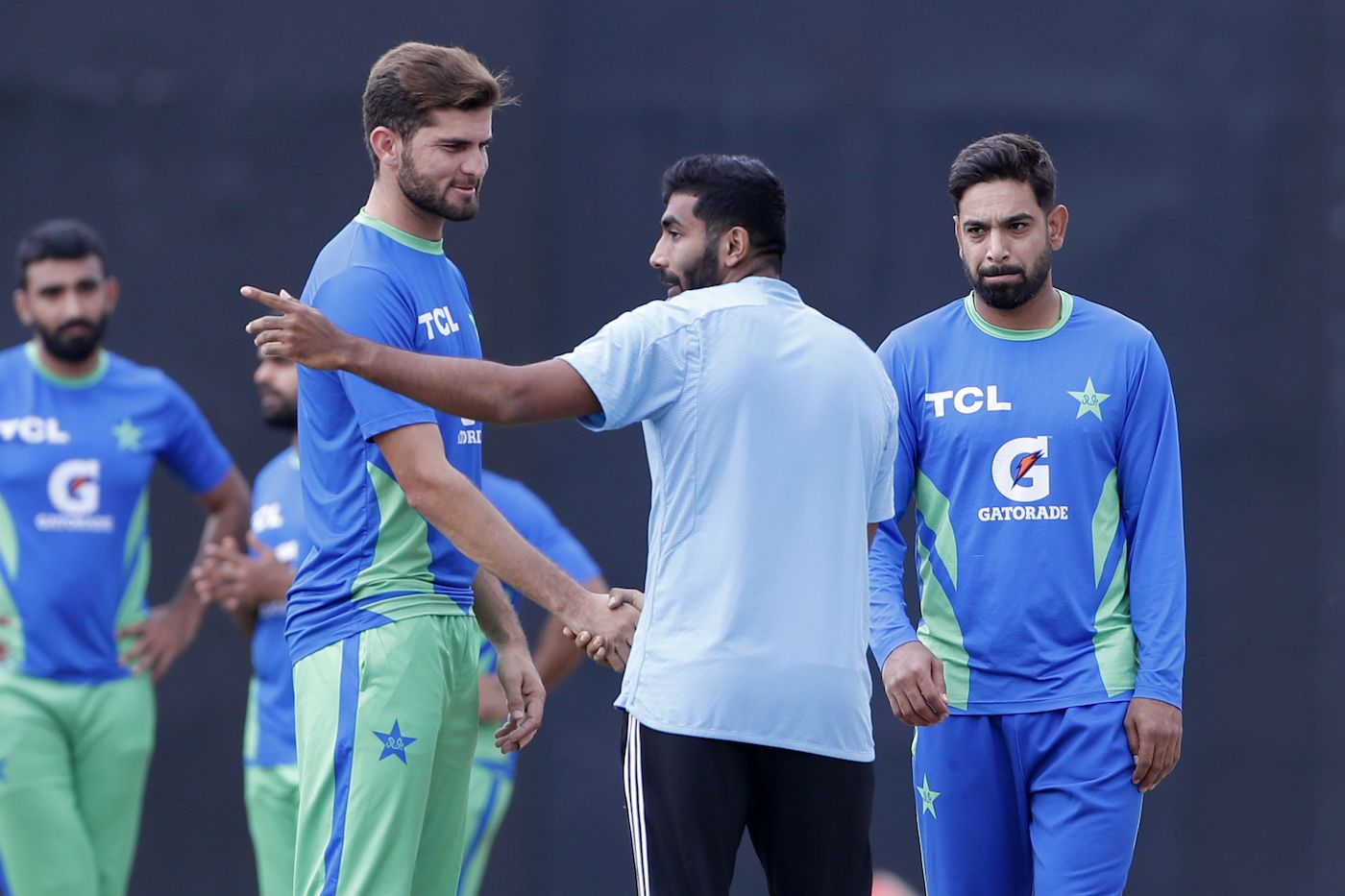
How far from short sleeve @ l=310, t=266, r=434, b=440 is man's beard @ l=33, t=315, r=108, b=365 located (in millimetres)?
2976

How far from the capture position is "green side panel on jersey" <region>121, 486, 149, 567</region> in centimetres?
590

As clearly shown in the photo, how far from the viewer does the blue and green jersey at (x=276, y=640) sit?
555 centimetres

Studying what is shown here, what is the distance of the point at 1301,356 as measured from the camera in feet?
20.7

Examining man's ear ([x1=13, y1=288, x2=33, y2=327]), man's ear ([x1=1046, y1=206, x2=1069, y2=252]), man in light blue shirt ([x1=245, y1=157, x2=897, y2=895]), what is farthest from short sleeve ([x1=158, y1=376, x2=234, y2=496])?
man's ear ([x1=1046, y1=206, x2=1069, y2=252])

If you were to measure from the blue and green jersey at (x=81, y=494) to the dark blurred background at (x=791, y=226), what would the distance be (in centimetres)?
70

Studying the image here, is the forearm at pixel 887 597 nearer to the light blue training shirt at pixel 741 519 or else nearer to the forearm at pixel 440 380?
the light blue training shirt at pixel 741 519

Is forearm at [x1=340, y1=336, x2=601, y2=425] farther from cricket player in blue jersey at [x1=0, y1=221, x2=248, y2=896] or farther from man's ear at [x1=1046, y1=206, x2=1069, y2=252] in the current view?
cricket player in blue jersey at [x1=0, y1=221, x2=248, y2=896]

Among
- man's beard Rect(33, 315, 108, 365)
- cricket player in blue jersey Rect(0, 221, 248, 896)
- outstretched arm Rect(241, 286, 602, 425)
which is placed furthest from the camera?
man's beard Rect(33, 315, 108, 365)

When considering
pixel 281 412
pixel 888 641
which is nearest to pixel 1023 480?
pixel 888 641

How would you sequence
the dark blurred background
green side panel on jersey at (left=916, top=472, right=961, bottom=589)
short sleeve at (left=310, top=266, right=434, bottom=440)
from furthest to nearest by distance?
1. the dark blurred background
2. green side panel on jersey at (left=916, top=472, right=961, bottom=589)
3. short sleeve at (left=310, top=266, right=434, bottom=440)

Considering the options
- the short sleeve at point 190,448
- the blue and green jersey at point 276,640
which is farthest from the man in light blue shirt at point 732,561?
the short sleeve at point 190,448

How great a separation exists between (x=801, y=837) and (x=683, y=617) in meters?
0.45

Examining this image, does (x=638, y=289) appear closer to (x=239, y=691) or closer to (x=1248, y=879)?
(x=239, y=691)

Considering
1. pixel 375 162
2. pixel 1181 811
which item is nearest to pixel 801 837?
pixel 375 162
